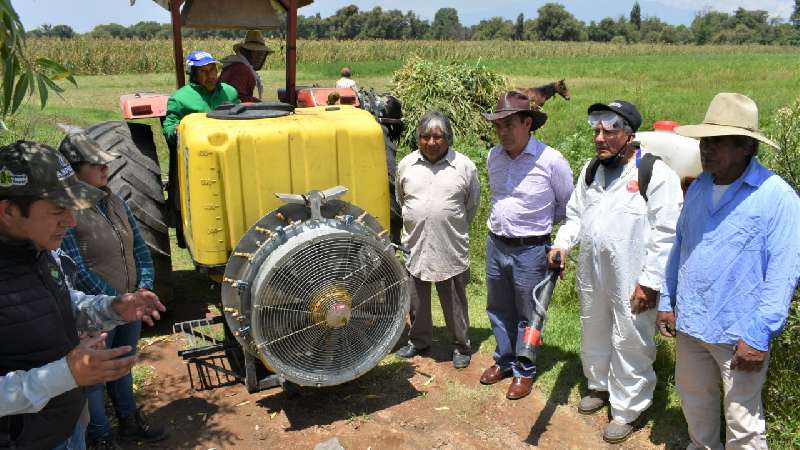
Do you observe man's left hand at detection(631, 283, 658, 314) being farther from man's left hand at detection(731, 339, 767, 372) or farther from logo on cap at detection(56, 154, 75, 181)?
logo on cap at detection(56, 154, 75, 181)

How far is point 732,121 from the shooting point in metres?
2.76

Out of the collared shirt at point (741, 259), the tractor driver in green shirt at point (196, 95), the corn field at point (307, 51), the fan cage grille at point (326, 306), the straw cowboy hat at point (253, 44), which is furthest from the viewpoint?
the corn field at point (307, 51)

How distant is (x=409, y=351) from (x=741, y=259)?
227 centimetres

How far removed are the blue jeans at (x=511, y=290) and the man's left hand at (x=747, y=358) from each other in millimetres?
1301

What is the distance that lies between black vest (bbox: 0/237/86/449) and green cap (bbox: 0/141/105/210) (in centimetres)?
15

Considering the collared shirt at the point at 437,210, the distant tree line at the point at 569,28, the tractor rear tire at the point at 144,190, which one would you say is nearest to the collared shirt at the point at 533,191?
the collared shirt at the point at 437,210

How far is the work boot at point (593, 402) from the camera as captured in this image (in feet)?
12.4

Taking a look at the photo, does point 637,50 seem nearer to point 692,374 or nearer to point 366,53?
point 366,53

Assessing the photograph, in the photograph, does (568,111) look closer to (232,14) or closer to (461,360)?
(232,14)

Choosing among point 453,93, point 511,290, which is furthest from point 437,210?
point 453,93

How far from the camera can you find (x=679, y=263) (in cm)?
305

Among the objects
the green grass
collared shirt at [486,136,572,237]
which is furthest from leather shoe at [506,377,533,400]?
collared shirt at [486,136,572,237]

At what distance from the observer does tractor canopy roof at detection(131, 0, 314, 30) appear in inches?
226

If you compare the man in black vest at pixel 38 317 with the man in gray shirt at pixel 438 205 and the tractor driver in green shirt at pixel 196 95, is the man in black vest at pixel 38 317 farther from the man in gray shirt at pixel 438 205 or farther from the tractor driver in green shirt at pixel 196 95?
the man in gray shirt at pixel 438 205
